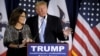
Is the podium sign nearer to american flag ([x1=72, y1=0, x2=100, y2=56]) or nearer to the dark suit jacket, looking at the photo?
the dark suit jacket

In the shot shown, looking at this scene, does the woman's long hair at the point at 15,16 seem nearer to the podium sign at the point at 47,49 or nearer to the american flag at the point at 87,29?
the podium sign at the point at 47,49

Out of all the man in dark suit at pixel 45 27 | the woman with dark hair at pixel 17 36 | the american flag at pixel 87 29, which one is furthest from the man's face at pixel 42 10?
the american flag at pixel 87 29

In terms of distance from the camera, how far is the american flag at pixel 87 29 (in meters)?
4.04

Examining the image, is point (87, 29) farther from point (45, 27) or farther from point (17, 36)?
point (17, 36)

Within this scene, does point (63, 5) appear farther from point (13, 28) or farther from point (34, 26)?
point (13, 28)

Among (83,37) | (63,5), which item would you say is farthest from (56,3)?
(83,37)

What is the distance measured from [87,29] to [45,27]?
1.09 m

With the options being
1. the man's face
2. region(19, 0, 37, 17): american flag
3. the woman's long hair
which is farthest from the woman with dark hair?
region(19, 0, 37, 17): american flag

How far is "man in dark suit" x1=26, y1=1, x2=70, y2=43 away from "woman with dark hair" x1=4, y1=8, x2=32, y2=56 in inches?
18.7

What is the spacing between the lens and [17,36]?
2562 mm

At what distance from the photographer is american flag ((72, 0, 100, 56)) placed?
13.3 ft

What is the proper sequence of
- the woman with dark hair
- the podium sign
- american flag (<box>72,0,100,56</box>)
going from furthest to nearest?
american flag (<box>72,0,100,56</box>) → the woman with dark hair → the podium sign

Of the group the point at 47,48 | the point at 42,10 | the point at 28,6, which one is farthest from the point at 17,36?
the point at 28,6

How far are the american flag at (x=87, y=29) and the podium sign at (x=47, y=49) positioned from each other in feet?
6.25
